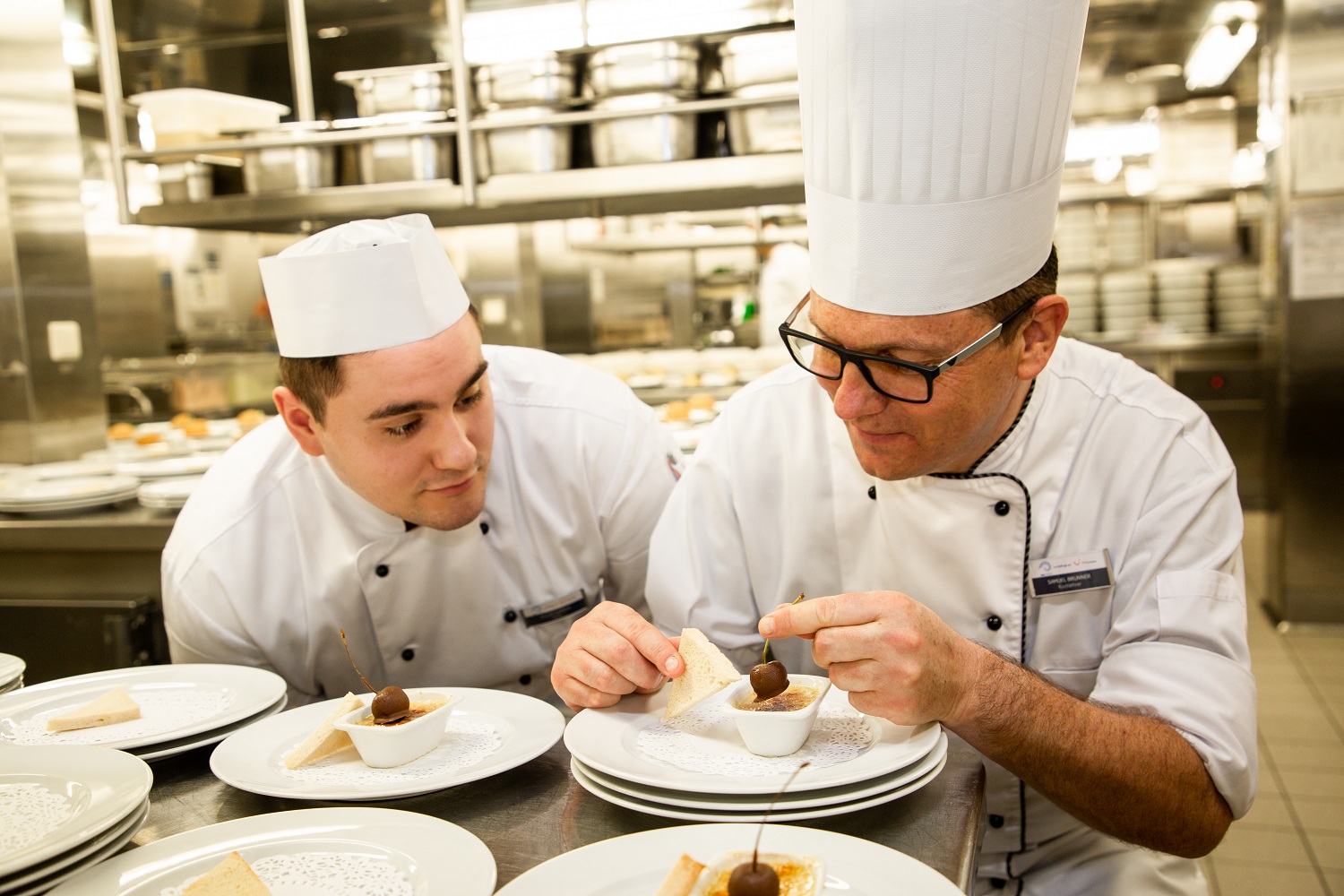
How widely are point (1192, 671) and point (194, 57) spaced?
5.04 metres

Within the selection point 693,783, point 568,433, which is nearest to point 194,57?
point 568,433

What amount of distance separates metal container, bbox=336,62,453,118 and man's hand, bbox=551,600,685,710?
2.00m

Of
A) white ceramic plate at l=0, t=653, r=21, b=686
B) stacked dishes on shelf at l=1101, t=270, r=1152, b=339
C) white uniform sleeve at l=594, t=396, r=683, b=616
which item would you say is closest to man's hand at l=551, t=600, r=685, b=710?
white uniform sleeve at l=594, t=396, r=683, b=616

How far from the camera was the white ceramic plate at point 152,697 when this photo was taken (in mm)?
1330

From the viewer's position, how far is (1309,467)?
4.94 metres

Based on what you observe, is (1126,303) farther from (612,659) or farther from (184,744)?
(184,744)

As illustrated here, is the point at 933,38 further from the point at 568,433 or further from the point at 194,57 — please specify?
the point at 194,57

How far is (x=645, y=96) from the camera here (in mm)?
2674

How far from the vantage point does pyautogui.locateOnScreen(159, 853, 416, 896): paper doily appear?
0.94 metres

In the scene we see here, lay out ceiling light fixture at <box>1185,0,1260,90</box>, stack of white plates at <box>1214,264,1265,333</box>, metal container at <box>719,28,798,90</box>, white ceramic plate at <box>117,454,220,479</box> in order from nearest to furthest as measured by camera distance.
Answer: metal container at <box>719,28,798,90</box> → white ceramic plate at <box>117,454,220,479</box> → ceiling light fixture at <box>1185,0,1260,90</box> → stack of white plates at <box>1214,264,1265,333</box>

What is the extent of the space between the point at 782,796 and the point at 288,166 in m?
2.61

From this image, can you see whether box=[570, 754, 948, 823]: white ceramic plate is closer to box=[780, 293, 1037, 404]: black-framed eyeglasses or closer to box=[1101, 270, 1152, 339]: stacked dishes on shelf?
box=[780, 293, 1037, 404]: black-framed eyeglasses

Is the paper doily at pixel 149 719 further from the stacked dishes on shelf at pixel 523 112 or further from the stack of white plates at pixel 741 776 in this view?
the stacked dishes on shelf at pixel 523 112

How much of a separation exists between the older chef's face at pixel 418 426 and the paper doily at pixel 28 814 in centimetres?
A: 75
